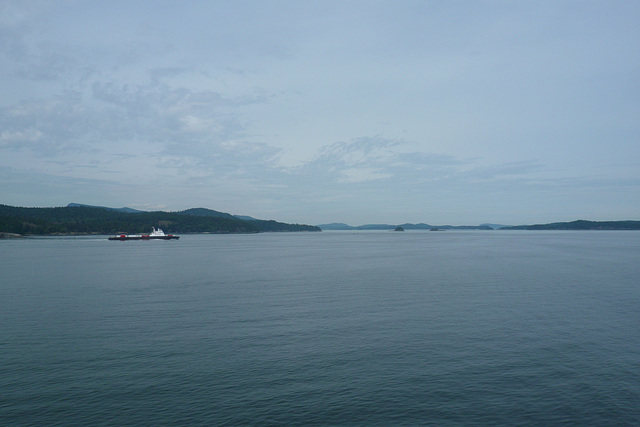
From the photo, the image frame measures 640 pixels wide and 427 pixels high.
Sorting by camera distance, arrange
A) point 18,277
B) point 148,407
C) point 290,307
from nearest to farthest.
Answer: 1. point 148,407
2. point 290,307
3. point 18,277

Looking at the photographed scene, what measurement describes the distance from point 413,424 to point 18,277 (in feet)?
236

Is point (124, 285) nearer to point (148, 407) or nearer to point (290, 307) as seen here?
point (290, 307)

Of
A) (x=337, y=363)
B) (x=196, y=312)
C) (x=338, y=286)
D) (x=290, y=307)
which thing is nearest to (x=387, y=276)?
(x=338, y=286)

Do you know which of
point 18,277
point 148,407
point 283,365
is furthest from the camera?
point 18,277

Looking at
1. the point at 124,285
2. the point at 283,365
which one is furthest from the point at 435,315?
the point at 124,285

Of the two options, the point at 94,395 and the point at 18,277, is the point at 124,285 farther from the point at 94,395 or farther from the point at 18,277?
the point at 94,395

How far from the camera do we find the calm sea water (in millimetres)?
20531

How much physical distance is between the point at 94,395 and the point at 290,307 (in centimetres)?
2404

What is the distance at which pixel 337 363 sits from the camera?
2703 centimetres

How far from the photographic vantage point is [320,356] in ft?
92.5

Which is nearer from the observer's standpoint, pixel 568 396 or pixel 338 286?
pixel 568 396

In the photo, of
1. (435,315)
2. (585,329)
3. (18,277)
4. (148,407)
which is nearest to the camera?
(148,407)

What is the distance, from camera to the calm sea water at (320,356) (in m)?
20.5

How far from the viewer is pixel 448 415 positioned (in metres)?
20.1
